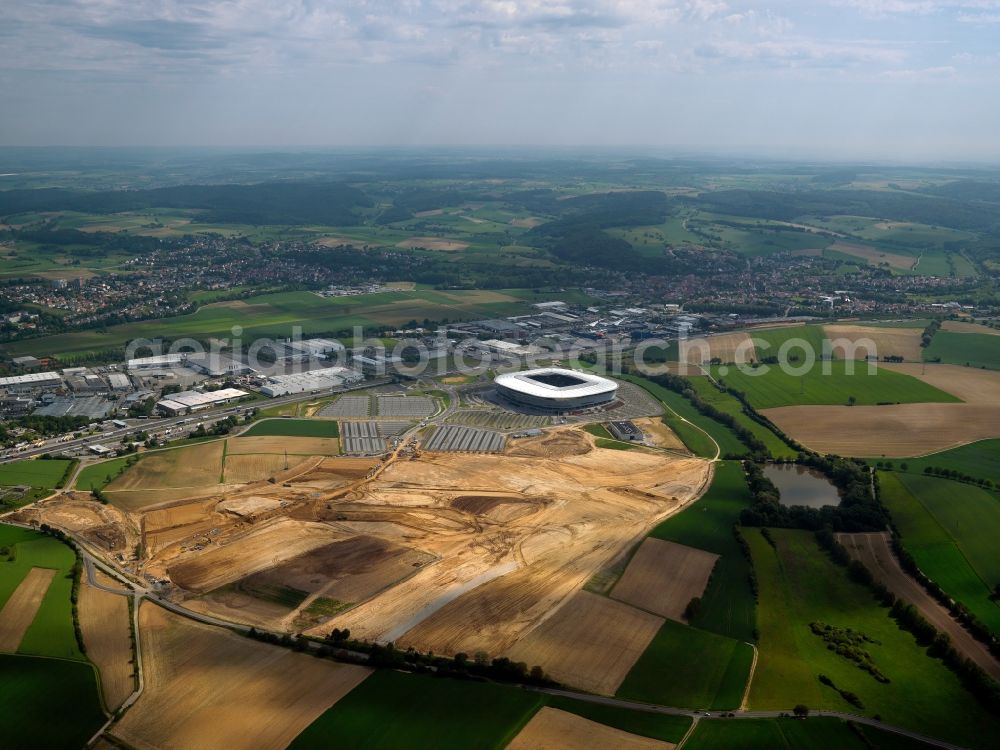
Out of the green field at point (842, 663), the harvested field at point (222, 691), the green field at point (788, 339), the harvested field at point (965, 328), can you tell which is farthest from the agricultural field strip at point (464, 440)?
the harvested field at point (965, 328)

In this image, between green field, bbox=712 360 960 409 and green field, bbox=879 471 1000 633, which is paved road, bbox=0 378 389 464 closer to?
green field, bbox=712 360 960 409

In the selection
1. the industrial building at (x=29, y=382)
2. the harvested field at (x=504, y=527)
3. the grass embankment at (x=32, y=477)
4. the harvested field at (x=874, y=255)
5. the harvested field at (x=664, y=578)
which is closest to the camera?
the harvested field at (x=504, y=527)

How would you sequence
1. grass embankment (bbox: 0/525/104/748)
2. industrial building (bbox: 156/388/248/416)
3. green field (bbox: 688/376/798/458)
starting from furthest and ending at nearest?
1. industrial building (bbox: 156/388/248/416)
2. green field (bbox: 688/376/798/458)
3. grass embankment (bbox: 0/525/104/748)

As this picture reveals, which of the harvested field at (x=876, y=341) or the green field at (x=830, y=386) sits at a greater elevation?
the harvested field at (x=876, y=341)

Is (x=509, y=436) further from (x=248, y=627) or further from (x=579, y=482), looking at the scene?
(x=248, y=627)

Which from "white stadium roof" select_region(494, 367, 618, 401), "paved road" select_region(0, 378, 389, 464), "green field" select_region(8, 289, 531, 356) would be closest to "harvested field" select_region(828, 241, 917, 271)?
"green field" select_region(8, 289, 531, 356)

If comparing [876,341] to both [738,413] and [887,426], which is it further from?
[738,413]

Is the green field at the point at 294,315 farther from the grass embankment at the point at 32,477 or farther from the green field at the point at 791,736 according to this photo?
the green field at the point at 791,736
